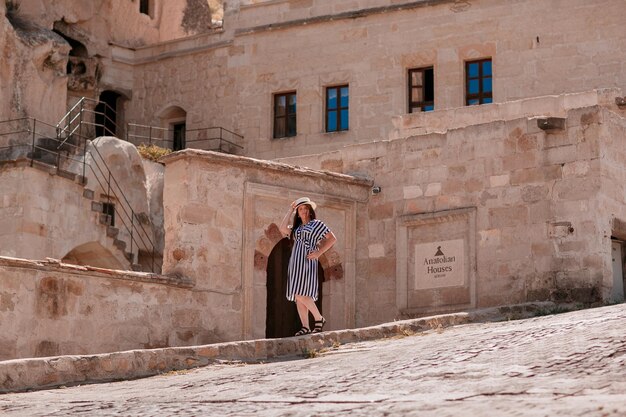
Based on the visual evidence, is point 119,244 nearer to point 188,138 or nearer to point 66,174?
point 66,174

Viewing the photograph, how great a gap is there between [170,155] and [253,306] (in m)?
2.52

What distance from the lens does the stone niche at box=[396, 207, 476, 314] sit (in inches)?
826

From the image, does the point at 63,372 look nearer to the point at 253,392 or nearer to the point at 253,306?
the point at 253,392

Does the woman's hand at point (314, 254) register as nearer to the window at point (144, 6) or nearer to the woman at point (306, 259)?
the woman at point (306, 259)

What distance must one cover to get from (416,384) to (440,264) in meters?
9.76

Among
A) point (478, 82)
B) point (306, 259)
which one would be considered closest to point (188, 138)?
point (478, 82)

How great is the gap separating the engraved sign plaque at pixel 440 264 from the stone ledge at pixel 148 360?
381cm

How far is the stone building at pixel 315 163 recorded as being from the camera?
20.0 m

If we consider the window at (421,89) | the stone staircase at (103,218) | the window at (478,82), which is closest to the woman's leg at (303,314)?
the stone staircase at (103,218)

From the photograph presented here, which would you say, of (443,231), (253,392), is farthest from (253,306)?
(253,392)

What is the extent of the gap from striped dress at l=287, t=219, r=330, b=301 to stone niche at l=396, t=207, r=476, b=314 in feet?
13.3

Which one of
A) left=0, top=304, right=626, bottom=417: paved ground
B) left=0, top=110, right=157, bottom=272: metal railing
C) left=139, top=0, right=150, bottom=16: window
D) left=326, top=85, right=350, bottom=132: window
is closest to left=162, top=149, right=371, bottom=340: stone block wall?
left=0, top=304, right=626, bottom=417: paved ground

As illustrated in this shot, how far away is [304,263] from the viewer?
17.5m

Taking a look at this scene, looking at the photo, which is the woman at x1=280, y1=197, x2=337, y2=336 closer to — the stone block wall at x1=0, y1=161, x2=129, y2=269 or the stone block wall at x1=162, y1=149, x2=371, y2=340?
the stone block wall at x1=162, y1=149, x2=371, y2=340
